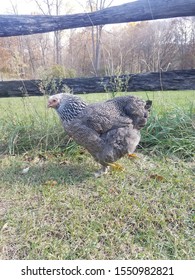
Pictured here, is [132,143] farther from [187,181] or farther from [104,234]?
[104,234]

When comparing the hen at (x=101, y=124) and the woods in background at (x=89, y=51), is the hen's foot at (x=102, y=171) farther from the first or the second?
the woods in background at (x=89, y=51)

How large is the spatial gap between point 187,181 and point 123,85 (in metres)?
1.39

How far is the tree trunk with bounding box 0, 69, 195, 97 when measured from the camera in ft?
8.24

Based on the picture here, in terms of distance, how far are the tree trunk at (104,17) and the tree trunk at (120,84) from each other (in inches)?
24.5

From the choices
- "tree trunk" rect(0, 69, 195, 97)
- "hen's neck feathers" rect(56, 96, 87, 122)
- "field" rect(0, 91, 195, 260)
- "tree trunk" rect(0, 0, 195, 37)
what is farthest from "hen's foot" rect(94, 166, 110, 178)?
"tree trunk" rect(0, 0, 195, 37)

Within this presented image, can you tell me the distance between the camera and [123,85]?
2684mm

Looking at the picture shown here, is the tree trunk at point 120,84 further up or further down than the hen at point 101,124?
further up

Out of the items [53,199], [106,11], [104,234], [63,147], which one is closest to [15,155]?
[63,147]

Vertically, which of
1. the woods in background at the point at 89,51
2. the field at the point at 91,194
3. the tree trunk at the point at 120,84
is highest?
the woods in background at the point at 89,51

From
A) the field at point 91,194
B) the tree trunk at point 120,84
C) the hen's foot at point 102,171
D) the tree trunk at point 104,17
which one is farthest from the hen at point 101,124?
the tree trunk at point 104,17

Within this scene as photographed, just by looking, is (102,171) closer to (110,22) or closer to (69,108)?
(69,108)

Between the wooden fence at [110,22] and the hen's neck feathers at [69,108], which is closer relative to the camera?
the hen's neck feathers at [69,108]

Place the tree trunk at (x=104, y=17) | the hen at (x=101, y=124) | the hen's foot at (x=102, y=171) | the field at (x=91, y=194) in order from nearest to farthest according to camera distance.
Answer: the field at (x=91, y=194), the hen at (x=101, y=124), the hen's foot at (x=102, y=171), the tree trunk at (x=104, y=17)

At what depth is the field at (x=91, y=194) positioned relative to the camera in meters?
1.38
